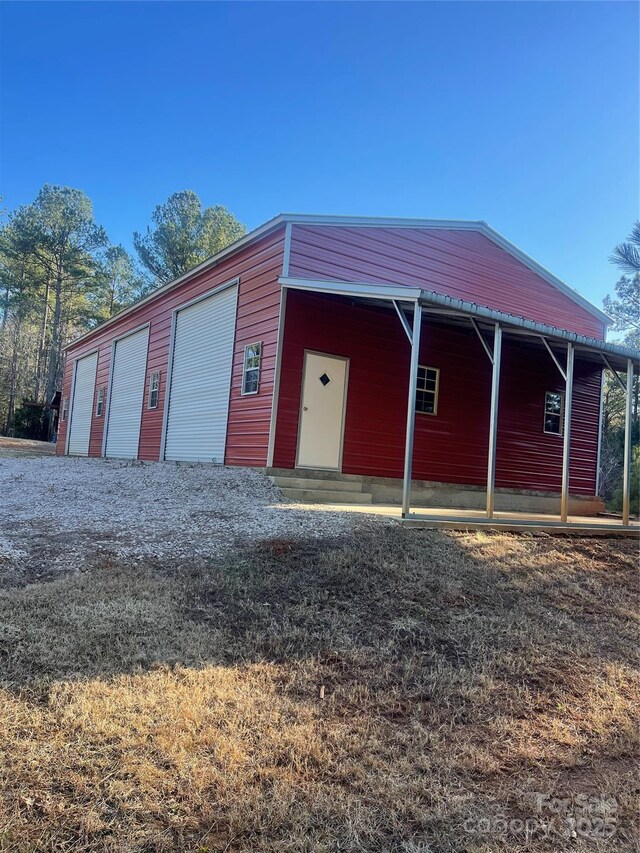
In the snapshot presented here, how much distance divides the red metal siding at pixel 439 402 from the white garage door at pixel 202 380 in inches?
74.8

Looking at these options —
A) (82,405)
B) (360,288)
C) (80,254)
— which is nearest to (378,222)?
(360,288)

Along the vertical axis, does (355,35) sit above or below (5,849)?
above

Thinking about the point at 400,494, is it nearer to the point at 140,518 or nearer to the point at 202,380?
the point at 202,380

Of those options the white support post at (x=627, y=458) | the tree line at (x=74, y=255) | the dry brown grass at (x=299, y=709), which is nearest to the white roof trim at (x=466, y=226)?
the white support post at (x=627, y=458)

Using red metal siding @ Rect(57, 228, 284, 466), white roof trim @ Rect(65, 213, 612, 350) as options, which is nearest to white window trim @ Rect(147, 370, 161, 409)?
red metal siding @ Rect(57, 228, 284, 466)

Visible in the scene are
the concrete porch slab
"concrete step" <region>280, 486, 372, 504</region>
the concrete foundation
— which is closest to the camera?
the concrete porch slab

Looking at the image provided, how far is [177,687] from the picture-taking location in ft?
9.38

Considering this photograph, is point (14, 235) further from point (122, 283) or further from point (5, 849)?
point (5, 849)

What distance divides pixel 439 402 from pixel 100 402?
12.3 m

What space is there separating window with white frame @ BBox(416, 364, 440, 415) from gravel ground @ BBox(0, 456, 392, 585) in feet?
12.6

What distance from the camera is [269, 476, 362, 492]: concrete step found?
8805 mm

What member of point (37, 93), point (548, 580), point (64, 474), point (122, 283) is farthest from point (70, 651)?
point (122, 283)

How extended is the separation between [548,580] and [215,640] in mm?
3656

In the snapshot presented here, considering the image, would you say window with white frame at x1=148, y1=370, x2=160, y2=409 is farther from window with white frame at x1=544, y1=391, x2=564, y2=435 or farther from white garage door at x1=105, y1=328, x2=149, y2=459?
window with white frame at x1=544, y1=391, x2=564, y2=435
